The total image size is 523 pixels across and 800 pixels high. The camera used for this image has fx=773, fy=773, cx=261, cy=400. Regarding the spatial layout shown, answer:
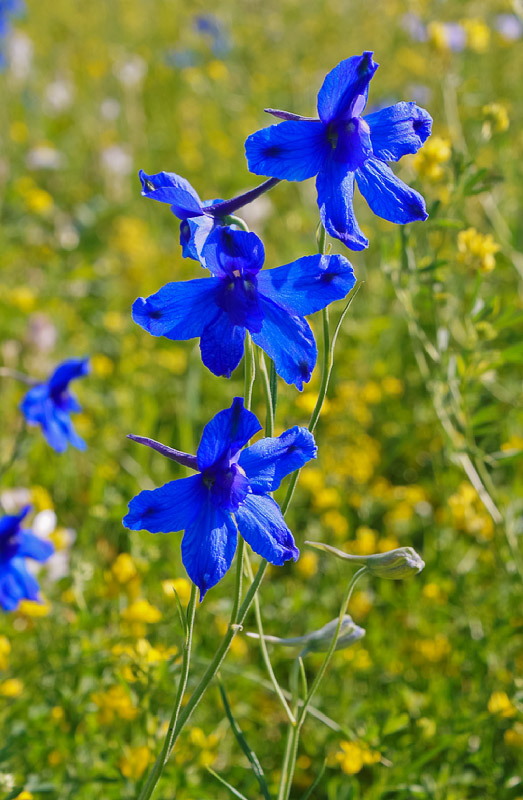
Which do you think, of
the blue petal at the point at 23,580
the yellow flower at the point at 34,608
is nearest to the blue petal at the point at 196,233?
the blue petal at the point at 23,580

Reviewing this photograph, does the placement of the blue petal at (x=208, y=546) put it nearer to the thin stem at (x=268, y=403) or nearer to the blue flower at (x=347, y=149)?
the thin stem at (x=268, y=403)

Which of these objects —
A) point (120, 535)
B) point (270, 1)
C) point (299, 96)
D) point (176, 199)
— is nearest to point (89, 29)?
point (270, 1)

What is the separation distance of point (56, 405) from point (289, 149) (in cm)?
134

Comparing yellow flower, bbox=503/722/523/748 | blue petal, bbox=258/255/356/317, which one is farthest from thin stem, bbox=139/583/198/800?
yellow flower, bbox=503/722/523/748

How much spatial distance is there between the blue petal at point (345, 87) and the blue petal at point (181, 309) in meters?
0.29

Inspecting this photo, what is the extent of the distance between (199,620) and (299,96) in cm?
344

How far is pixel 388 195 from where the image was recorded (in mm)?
1104

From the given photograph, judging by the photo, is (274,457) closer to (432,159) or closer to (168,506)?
(168,506)

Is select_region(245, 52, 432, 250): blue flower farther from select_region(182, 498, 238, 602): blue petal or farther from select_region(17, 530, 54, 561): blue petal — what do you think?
select_region(17, 530, 54, 561): blue petal

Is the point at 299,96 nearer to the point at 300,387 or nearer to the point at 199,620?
the point at 199,620

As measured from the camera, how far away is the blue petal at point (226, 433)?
3.40ft

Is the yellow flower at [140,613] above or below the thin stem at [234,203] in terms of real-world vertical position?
below

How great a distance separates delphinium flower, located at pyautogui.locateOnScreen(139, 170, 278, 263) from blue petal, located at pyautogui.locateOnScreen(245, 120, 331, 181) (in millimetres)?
24

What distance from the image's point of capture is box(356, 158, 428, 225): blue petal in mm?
1088
